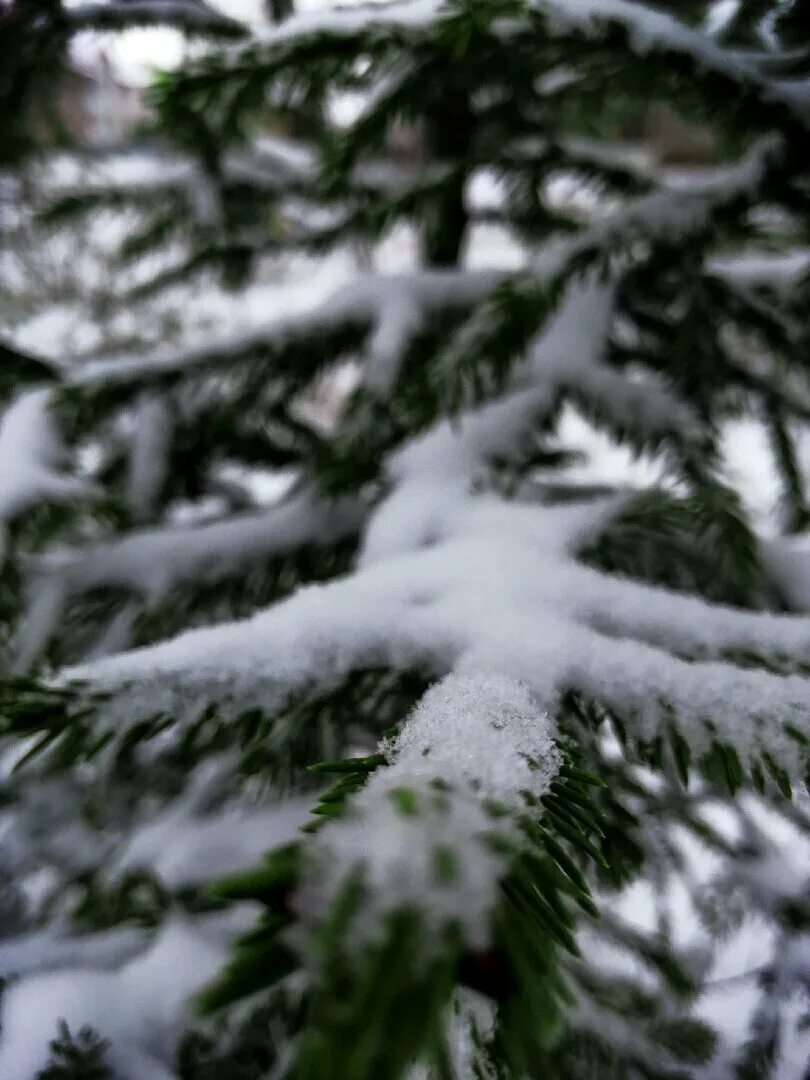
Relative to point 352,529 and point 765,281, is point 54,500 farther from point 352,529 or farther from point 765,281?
point 765,281

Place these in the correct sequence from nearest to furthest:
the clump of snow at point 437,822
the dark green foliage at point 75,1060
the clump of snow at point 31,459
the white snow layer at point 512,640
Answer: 1. the clump of snow at point 437,822
2. the white snow layer at point 512,640
3. the dark green foliage at point 75,1060
4. the clump of snow at point 31,459

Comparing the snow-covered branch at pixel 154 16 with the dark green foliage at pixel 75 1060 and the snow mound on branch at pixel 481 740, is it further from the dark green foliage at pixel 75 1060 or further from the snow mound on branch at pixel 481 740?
the dark green foliage at pixel 75 1060

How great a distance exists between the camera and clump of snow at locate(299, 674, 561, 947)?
30cm

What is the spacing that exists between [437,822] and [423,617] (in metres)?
0.38

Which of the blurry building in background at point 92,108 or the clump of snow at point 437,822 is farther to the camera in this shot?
the blurry building in background at point 92,108

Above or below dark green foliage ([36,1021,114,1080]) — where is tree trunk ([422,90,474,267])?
above

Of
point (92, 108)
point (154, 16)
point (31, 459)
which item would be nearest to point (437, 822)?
point (31, 459)

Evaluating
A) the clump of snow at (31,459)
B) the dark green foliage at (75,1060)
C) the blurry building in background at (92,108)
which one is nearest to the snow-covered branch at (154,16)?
the blurry building in background at (92,108)

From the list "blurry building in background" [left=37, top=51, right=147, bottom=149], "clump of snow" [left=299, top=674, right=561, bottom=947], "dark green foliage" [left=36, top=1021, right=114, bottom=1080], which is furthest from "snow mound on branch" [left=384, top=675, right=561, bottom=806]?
"blurry building in background" [left=37, top=51, right=147, bottom=149]

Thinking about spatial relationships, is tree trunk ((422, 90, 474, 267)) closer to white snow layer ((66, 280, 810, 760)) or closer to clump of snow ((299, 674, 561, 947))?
white snow layer ((66, 280, 810, 760))

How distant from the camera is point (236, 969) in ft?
0.97

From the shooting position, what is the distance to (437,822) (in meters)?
0.34

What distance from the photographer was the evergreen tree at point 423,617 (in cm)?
36

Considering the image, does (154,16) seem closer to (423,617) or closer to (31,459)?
(31,459)
